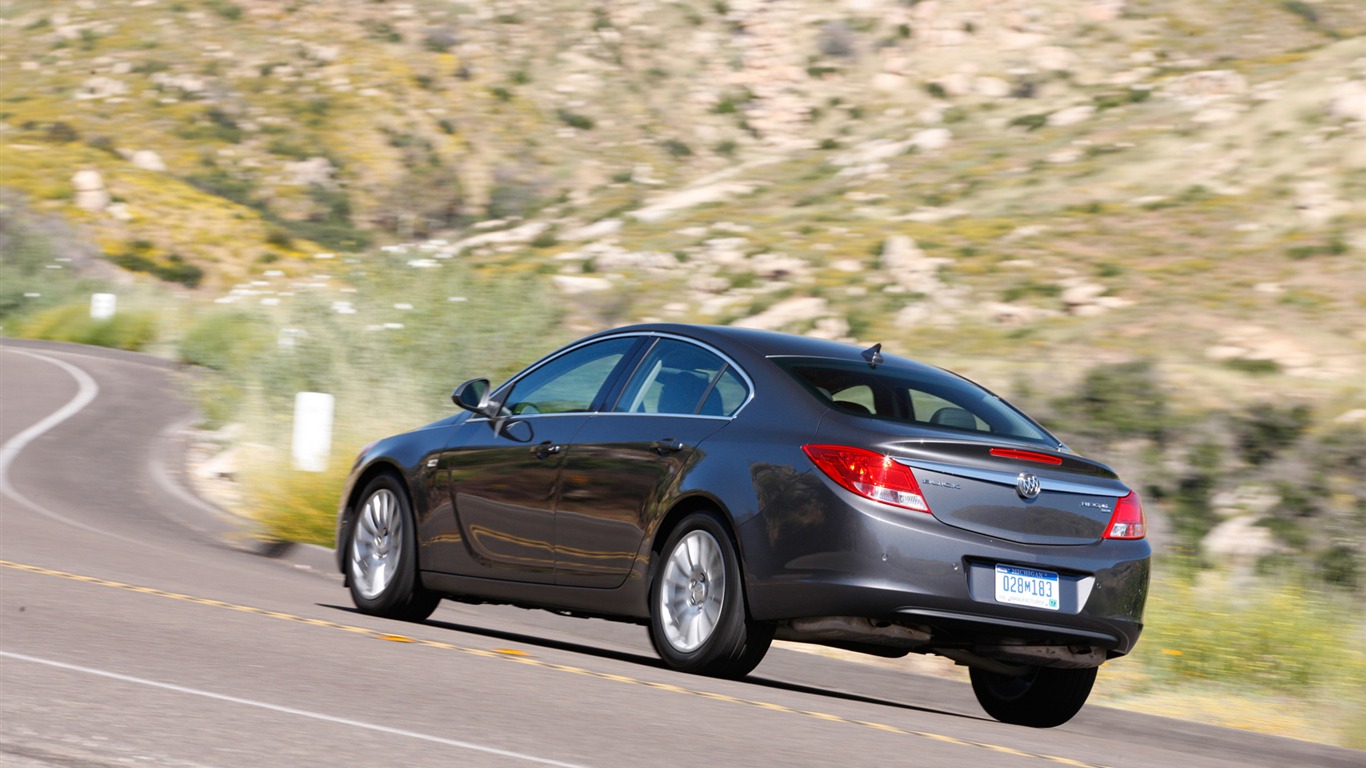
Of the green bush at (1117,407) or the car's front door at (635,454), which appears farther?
the green bush at (1117,407)

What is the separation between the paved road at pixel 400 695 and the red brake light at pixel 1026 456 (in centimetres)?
113

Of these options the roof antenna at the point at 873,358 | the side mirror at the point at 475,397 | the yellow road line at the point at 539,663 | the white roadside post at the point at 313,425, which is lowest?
the white roadside post at the point at 313,425

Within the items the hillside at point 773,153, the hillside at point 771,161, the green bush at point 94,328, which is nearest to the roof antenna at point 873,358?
the hillside at point 771,161

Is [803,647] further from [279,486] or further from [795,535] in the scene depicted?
[279,486]

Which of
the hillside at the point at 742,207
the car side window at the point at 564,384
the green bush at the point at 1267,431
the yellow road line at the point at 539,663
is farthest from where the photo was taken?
the green bush at the point at 1267,431

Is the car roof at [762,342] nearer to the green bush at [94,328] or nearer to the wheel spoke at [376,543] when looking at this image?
the wheel spoke at [376,543]

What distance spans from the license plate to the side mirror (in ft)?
9.87

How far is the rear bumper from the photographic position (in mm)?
7309

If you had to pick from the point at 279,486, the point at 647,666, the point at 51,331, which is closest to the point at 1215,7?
the point at 51,331

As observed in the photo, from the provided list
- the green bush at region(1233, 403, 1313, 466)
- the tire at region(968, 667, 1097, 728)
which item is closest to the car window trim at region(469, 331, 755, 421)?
the tire at region(968, 667, 1097, 728)

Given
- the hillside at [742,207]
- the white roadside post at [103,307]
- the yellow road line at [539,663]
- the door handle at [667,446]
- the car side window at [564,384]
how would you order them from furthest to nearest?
1. the white roadside post at [103,307]
2. the hillside at [742,207]
3. the car side window at [564,384]
4. the door handle at [667,446]
5. the yellow road line at [539,663]

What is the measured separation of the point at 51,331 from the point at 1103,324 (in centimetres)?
1903

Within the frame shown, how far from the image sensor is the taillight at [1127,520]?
7.77 m

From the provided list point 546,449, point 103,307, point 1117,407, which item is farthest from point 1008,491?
point 103,307
